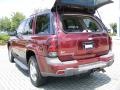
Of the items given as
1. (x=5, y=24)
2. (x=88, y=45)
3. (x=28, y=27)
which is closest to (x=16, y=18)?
(x=5, y=24)

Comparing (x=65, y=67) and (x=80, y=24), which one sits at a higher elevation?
(x=80, y=24)

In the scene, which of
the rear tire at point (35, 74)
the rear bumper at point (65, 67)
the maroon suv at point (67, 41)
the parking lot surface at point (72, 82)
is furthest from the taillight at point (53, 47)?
the parking lot surface at point (72, 82)

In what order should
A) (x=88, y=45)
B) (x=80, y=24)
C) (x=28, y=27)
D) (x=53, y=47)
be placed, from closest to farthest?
(x=53, y=47), (x=88, y=45), (x=80, y=24), (x=28, y=27)

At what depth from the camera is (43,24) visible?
19.6ft

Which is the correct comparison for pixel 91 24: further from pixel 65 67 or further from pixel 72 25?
pixel 65 67

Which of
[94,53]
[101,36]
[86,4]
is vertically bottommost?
[94,53]

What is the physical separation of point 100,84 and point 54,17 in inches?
85.1

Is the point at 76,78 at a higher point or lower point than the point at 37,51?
lower

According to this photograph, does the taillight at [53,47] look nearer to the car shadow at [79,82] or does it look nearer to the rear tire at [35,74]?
the rear tire at [35,74]

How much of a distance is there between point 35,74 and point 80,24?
1740mm

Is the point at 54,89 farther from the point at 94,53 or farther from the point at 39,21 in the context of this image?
the point at 39,21

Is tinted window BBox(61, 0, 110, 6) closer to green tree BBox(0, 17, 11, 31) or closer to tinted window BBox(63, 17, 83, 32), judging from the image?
tinted window BBox(63, 17, 83, 32)

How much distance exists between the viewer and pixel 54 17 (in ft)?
18.3

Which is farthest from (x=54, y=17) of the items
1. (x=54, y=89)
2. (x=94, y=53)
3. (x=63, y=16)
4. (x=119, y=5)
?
(x=119, y=5)
